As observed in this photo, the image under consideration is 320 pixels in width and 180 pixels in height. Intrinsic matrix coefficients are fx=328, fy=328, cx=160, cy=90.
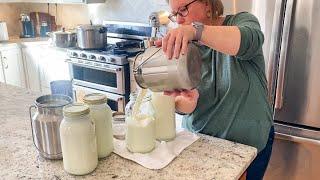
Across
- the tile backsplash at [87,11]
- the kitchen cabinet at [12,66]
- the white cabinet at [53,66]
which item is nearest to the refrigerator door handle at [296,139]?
the tile backsplash at [87,11]

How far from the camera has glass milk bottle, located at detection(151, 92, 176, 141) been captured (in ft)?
3.54

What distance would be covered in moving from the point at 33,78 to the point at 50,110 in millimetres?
3244

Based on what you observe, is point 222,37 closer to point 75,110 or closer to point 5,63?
point 75,110

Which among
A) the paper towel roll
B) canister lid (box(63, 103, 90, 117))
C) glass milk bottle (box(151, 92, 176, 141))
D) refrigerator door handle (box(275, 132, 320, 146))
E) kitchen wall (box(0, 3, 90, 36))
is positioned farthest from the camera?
kitchen wall (box(0, 3, 90, 36))

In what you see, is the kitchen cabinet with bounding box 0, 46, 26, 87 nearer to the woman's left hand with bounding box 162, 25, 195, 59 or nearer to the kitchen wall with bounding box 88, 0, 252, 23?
the kitchen wall with bounding box 88, 0, 252, 23

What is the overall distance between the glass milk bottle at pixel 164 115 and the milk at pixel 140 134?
0.07 metres

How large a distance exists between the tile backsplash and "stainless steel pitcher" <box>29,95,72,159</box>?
232cm

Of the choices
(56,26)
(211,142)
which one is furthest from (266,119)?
(56,26)

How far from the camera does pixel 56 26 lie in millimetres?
4250

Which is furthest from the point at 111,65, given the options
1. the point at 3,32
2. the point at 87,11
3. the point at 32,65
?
the point at 3,32

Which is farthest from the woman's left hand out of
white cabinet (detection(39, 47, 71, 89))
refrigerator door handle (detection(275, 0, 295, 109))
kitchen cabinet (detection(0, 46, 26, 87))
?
kitchen cabinet (detection(0, 46, 26, 87))

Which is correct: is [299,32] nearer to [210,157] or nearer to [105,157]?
[210,157]

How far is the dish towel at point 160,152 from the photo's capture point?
0.97 m

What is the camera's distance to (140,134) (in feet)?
3.29
